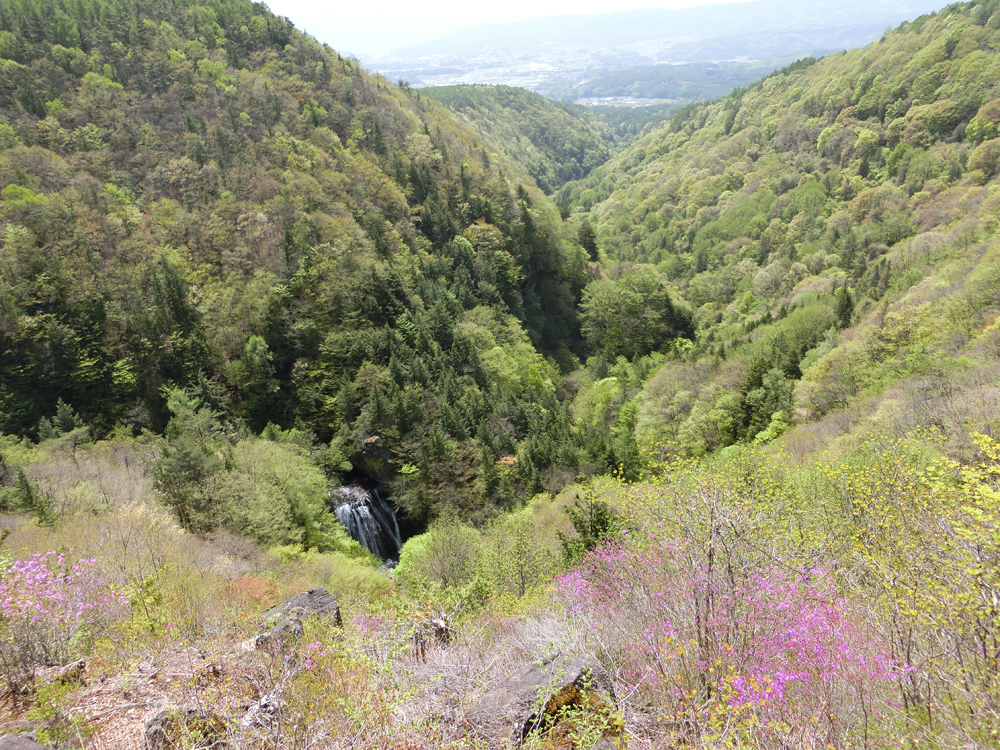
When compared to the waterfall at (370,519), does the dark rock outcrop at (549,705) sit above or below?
above

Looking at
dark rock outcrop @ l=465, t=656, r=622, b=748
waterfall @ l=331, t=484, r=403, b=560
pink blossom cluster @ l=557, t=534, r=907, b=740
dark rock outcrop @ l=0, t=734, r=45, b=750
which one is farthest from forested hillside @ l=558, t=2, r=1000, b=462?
dark rock outcrop @ l=0, t=734, r=45, b=750

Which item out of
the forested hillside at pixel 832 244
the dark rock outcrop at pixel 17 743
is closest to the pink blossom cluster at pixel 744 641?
the dark rock outcrop at pixel 17 743

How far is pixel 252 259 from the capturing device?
5253 centimetres

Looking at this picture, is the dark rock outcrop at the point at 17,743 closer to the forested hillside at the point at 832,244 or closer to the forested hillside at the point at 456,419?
the forested hillside at the point at 456,419

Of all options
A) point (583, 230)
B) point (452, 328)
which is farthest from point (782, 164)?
point (452, 328)

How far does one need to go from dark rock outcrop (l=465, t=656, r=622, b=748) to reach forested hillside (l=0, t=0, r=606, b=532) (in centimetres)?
2806

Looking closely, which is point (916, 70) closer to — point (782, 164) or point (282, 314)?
point (782, 164)

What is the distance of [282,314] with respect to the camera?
164 feet

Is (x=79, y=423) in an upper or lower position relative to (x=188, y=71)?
lower

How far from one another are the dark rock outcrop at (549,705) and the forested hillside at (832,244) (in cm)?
1628

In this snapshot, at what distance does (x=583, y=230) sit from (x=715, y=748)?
292ft

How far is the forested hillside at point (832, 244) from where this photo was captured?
30.6m

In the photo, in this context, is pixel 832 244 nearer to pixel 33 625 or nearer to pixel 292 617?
pixel 292 617

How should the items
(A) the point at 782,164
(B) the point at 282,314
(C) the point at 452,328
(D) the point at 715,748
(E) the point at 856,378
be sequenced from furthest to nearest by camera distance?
(A) the point at 782,164
(C) the point at 452,328
(B) the point at 282,314
(E) the point at 856,378
(D) the point at 715,748
